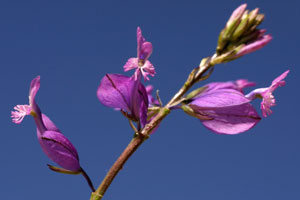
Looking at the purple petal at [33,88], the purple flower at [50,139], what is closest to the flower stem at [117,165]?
the purple flower at [50,139]

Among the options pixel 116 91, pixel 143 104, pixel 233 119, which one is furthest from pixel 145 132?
pixel 233 119

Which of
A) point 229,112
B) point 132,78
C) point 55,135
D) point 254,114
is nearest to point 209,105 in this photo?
point 229,112

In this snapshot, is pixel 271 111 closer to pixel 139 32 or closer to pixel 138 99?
pixel 138 99

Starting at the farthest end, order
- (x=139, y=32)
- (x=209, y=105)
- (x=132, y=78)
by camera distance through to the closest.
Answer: (x=209, y=105), (x=132, y=78), (x=139, y=32)

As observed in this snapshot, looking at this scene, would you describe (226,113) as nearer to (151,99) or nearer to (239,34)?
(239,34)

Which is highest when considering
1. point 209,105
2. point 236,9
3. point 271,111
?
point 236,9

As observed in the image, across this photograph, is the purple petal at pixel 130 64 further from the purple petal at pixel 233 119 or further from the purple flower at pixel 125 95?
the purple petal at pixel 233 119
